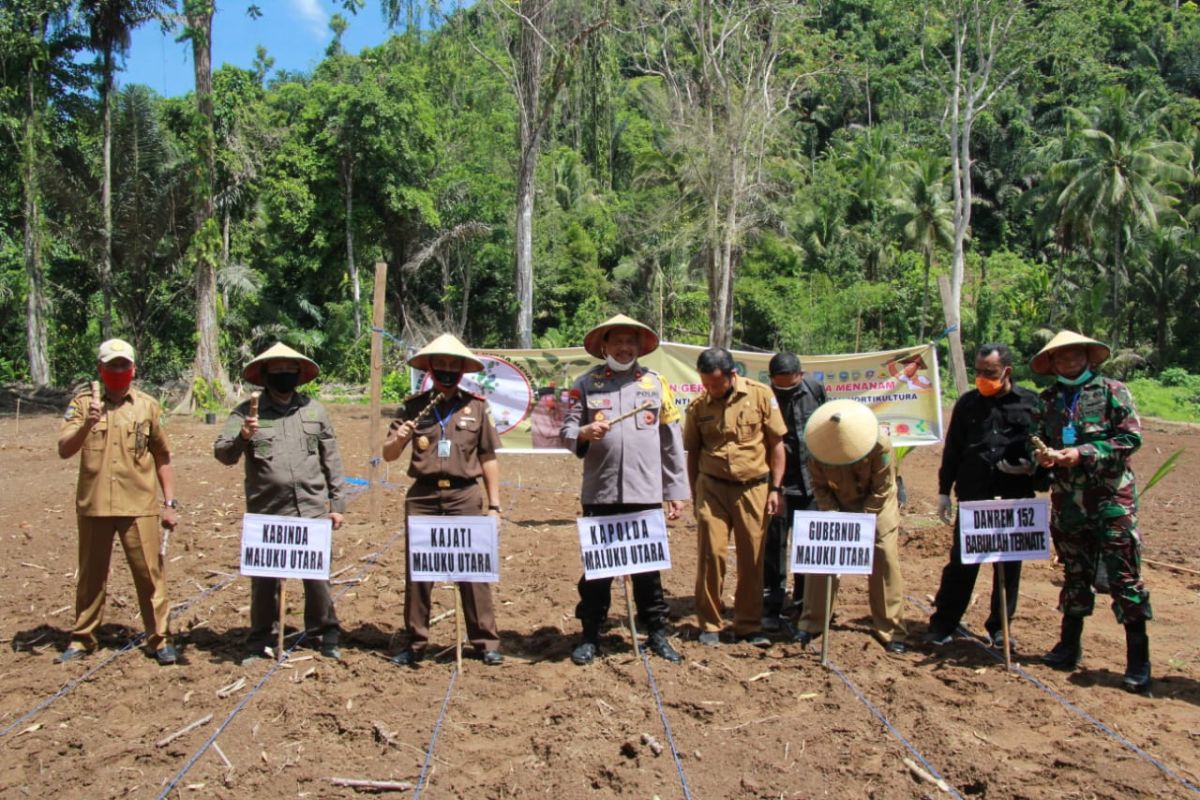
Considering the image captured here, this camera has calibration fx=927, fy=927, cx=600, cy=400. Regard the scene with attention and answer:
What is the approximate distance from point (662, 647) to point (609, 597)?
1.34 feet

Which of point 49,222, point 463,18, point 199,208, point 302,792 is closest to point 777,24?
point 463,18

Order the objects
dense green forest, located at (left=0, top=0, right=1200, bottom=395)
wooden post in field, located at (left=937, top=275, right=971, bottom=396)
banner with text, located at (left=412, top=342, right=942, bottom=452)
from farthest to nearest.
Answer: dense green forest, located at (left=0, top=0, right=1200, bottom=395) → banner with text, located at (left=412, top=342, right=942, bottom=452) → wooden post in field, located at (left=937, top=275, right=971, bottom=396)

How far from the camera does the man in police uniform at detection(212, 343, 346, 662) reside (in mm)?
5156

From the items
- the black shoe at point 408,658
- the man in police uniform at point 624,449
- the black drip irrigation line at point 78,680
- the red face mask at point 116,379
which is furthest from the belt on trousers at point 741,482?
the black drip irrigation line at point 78,680

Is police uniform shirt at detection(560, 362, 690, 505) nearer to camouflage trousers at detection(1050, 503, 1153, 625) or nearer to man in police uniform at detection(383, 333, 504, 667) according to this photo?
man in police uniform at detection(383, 333, 504, 667)

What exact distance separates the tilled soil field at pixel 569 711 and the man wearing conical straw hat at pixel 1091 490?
38 cm

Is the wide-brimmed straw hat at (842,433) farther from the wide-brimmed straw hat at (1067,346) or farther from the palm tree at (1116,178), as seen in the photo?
the palm tree at (1116,178)

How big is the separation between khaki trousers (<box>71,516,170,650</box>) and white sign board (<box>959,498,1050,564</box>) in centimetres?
454

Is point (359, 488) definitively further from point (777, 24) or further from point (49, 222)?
point (777, 24)

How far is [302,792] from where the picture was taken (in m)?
3.84

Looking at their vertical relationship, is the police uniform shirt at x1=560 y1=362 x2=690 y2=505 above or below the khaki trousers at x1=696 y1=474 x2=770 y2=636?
above

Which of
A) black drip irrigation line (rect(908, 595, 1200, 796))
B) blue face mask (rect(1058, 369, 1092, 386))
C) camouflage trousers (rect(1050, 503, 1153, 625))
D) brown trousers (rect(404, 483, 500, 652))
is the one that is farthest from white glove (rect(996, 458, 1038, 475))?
brown trousers (rect(404, 483, 500, 652))

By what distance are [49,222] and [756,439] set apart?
72.7 feet

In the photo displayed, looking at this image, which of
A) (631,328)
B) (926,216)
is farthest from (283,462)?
(926,216)
